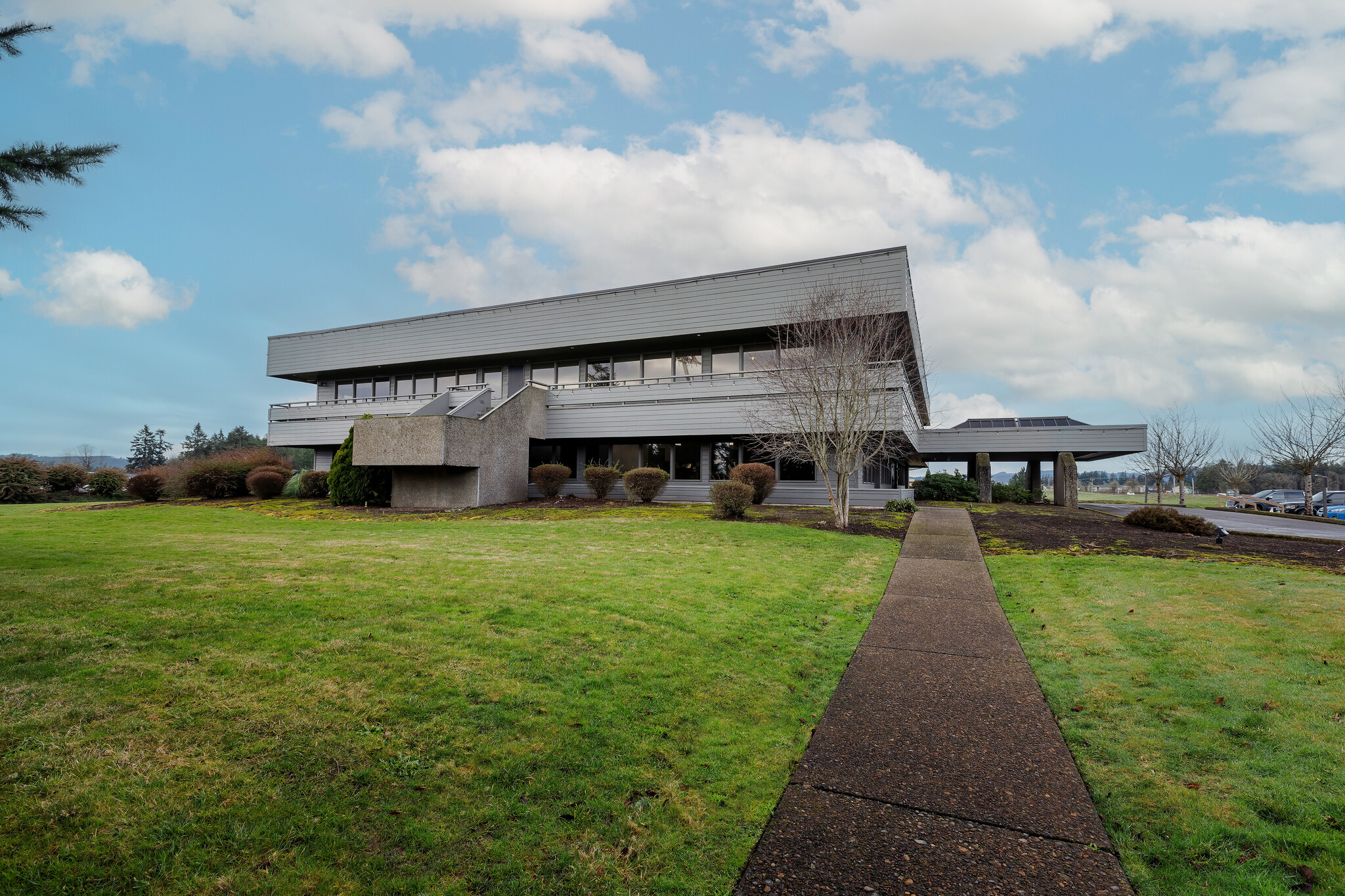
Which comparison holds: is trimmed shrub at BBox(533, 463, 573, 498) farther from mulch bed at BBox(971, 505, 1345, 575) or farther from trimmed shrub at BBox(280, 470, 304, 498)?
mulch bed at BBox(971, 505, 1345, 575)

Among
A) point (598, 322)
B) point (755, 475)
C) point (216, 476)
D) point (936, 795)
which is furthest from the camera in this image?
point (598, 322)

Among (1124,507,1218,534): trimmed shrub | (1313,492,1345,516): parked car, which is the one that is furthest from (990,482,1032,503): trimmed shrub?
(1313,492,1345,516): parked car

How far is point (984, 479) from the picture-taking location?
27.8 metres

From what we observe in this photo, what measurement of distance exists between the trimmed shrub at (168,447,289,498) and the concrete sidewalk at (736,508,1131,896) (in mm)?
29032

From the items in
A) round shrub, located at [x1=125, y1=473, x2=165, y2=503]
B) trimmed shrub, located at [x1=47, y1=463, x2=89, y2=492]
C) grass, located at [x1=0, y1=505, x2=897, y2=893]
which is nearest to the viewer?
grass, located at [x1=0, y1=505, x2=897, y2=893]

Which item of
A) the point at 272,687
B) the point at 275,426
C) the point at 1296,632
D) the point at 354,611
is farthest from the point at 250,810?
the point at 275,426

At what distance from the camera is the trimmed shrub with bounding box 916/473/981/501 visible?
28031 millimetres

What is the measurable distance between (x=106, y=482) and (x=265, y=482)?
7.85m

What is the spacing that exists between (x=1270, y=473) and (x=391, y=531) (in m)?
99.4

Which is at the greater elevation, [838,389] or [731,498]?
[838,389]

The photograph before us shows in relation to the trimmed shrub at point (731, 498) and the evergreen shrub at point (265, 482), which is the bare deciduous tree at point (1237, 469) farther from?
the evergreen shrub at point (265, 482)

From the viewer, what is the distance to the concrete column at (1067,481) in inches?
1088

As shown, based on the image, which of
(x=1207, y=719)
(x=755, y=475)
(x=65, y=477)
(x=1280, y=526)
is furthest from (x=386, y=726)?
(x=65, y=477)

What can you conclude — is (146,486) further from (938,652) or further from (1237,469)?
(1237,469)
